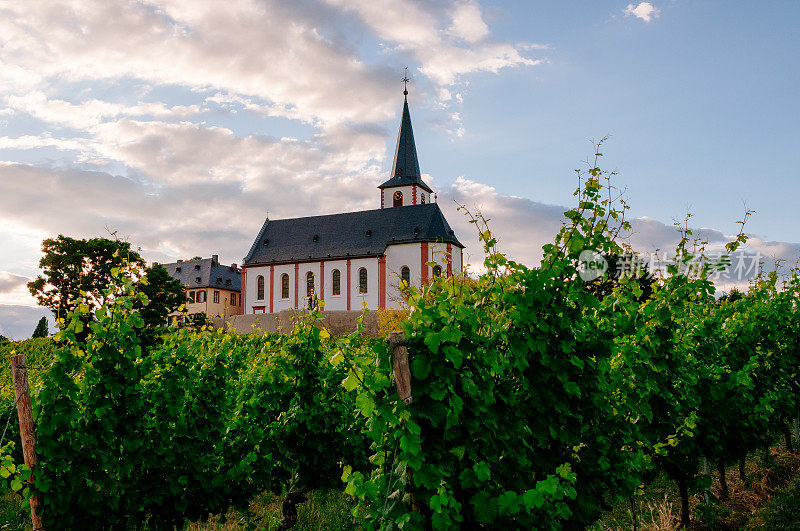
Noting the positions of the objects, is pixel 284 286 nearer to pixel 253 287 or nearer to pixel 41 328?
pixel 253 287

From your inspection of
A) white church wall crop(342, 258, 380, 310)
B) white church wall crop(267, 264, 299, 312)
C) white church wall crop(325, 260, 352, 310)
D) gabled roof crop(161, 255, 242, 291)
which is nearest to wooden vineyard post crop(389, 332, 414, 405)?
white church wall crop(342, 258, 380, 310)

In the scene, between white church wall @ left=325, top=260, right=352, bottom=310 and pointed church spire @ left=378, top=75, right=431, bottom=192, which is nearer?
white church wall @ left=325, top=260, right=352, bottom=310

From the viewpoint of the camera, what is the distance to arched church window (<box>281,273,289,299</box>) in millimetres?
48312

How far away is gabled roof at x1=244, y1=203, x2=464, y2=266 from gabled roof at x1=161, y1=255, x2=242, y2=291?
38.0 ft

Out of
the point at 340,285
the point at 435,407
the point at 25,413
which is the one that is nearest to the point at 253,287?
the point at 340,285

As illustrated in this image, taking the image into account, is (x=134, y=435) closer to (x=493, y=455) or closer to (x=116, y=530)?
(x=116, y=530)

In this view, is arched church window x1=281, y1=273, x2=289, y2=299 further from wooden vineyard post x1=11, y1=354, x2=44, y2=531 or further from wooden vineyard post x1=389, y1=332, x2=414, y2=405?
wooden vineyard post x1=389, y1=332, x2=414, y2=405

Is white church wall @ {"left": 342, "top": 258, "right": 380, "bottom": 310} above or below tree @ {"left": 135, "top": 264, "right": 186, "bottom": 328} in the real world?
above

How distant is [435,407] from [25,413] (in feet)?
10.8

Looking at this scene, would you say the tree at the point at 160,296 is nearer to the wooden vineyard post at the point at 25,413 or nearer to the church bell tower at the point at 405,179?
the church bell tower at the point at 405,179

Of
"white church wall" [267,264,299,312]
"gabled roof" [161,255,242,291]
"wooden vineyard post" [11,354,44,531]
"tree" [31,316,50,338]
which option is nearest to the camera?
"wooden vineyard post" [11,354,44,531]

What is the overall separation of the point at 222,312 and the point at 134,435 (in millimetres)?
58780

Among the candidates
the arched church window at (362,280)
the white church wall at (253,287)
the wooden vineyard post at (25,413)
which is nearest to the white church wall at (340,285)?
the arched church window at (362,280)

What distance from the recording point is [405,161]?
51438 millimetres
